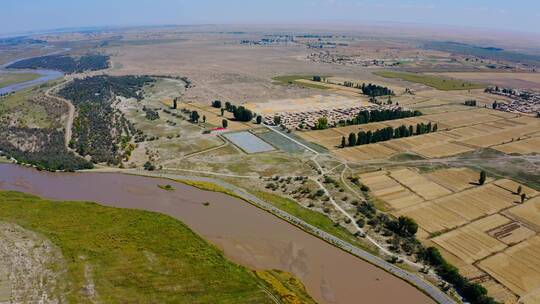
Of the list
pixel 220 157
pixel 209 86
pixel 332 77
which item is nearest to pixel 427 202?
pixel 220 157

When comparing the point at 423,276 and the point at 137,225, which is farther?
the point at 137,225

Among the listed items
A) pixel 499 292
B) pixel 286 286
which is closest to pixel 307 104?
pixel 286 286

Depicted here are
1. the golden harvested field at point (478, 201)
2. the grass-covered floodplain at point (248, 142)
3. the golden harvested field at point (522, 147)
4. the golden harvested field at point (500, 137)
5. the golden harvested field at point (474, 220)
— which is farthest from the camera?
the golden harvested field at point (500, 137)

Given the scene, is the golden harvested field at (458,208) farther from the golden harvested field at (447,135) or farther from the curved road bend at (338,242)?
the golden harvested field at (447,135)

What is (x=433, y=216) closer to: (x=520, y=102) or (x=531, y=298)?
(x=531, y=298)

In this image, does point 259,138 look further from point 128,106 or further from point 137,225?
point 128,106

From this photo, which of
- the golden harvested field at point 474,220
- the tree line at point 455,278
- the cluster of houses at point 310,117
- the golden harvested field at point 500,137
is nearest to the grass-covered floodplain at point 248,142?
the cluster of houses at point 310,117
